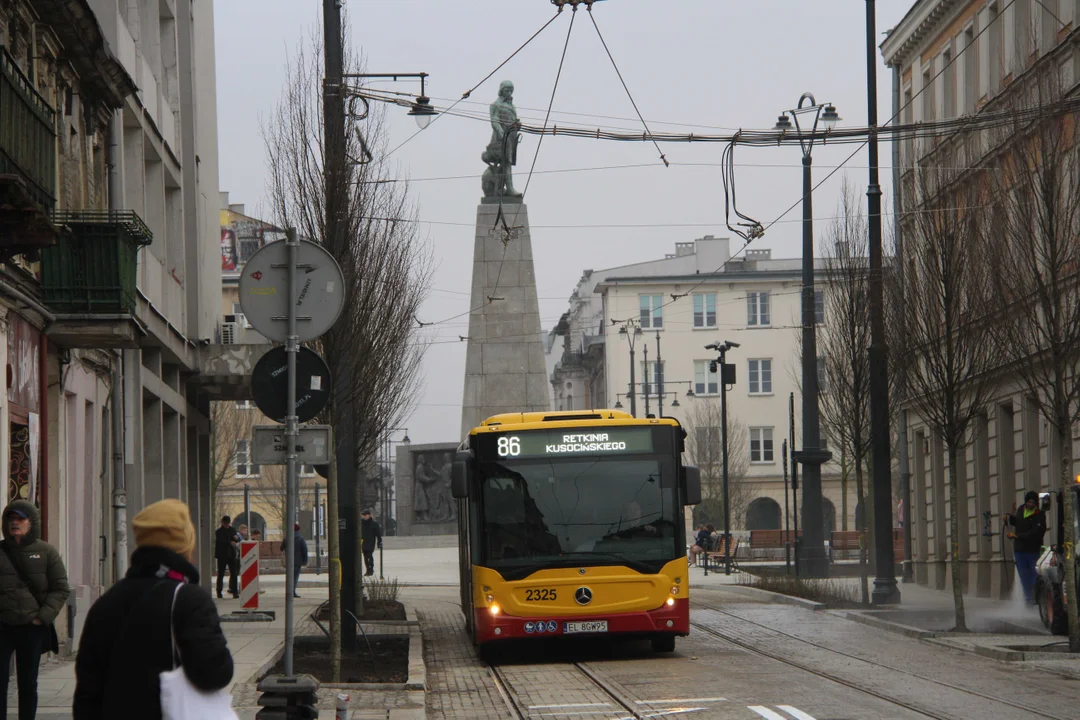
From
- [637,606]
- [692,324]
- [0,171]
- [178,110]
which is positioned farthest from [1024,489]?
[692,324]

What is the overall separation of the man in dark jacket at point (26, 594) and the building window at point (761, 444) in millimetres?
80135

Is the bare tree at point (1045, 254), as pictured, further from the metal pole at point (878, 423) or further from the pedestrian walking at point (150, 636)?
the pedestrian walking at point (150, 636)

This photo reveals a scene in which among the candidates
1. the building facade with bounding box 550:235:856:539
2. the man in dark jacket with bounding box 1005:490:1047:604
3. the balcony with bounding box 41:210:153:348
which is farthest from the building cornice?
the building facade with bounding box 550:235:856:539

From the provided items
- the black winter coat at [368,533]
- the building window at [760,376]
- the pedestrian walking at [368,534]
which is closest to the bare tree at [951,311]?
the pedestrian walking at [368,534]

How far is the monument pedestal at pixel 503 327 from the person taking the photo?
40.5 metres

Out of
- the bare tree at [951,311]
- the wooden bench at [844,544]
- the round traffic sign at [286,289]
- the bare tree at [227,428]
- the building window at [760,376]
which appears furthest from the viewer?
the building window at [760,376]

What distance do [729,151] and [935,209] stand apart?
3013 millimetres

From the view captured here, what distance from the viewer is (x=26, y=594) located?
10945 mm

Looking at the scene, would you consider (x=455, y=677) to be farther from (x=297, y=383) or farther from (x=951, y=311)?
(x=951, y=311)

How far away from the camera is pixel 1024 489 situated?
2962 cm

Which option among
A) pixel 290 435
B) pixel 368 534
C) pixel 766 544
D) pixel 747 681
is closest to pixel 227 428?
pixel 766 544

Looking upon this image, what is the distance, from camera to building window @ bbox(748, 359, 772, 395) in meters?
91.9

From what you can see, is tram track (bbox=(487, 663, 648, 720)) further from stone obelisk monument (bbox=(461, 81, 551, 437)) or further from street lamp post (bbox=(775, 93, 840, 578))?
stone obelisk monument (bbox=(461, 81, 551, 437))

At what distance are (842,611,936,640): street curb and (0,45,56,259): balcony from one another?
37.8 ft
